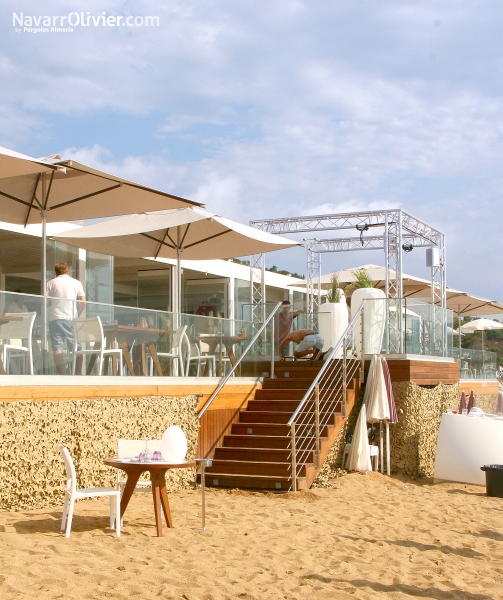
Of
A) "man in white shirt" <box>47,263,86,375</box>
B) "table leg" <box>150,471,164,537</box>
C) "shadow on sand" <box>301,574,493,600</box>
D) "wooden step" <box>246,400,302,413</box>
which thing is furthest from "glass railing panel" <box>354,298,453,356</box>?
"shadow on sand" <box>301,574,493,600</box>

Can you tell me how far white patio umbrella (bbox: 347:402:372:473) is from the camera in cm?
1204

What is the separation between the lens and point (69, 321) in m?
8.91

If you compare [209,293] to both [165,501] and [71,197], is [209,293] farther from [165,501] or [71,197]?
[165,501]

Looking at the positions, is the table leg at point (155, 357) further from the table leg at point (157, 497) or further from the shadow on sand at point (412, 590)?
the shadow on sand at point (412, 590)

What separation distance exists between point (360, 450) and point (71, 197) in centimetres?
537

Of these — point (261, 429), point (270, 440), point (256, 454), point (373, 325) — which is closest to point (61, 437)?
point (256, 454)

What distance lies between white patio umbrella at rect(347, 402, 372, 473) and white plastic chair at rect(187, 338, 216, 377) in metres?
2.28

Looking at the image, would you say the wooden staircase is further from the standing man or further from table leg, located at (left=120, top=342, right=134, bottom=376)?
table leg, located at (left=120, top=342, right=134, bottom=376)

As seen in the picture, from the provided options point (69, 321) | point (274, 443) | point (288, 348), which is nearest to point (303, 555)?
point (69, 321)

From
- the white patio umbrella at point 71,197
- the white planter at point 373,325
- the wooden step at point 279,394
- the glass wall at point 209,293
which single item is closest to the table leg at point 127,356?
the white patio umbrella at point 71,197

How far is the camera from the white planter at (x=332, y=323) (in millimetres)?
14289

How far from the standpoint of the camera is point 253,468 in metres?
10.6

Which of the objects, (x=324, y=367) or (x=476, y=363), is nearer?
(x=324, y=367)

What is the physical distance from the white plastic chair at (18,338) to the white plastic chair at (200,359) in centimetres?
291
